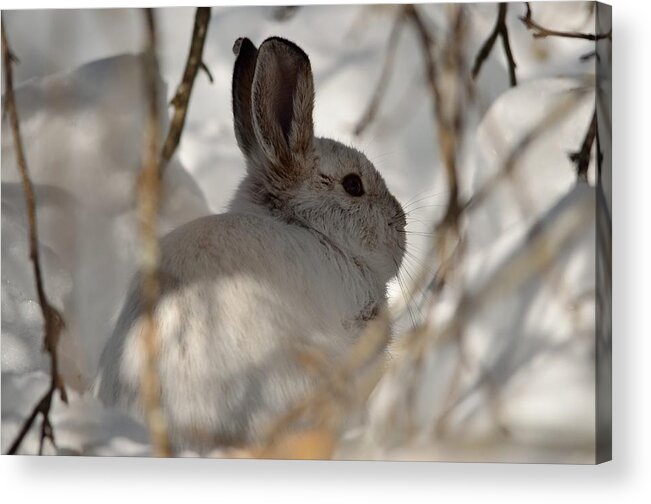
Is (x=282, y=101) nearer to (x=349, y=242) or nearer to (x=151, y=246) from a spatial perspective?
(x=349, y=242)

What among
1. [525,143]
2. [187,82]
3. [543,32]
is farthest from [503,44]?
[187,82]

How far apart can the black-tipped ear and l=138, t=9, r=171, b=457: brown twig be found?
8.9 inches

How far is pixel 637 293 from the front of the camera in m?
3.04

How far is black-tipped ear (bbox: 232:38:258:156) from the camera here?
10.3ft

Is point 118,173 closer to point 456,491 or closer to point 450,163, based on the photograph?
point 450,163

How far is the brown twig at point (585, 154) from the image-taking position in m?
2.99

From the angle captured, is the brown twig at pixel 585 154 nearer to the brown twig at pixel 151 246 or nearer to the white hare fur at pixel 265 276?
the white hare fur at pixel 265 276

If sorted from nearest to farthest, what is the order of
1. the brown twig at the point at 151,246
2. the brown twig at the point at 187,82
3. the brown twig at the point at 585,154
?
the brown twig at the point at 585,154 → the brown twig at the point at 151,246 → the brown twig at the point at 187,82

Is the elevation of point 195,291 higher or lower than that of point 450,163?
lower

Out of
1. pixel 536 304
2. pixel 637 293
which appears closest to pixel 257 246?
pixel 536 304

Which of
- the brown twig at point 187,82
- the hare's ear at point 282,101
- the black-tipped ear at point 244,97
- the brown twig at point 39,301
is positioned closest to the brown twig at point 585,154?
the hare's ear at point 282,101

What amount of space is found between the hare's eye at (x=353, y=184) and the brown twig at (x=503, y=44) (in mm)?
382

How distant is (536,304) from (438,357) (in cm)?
26

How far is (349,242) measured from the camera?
315cm
